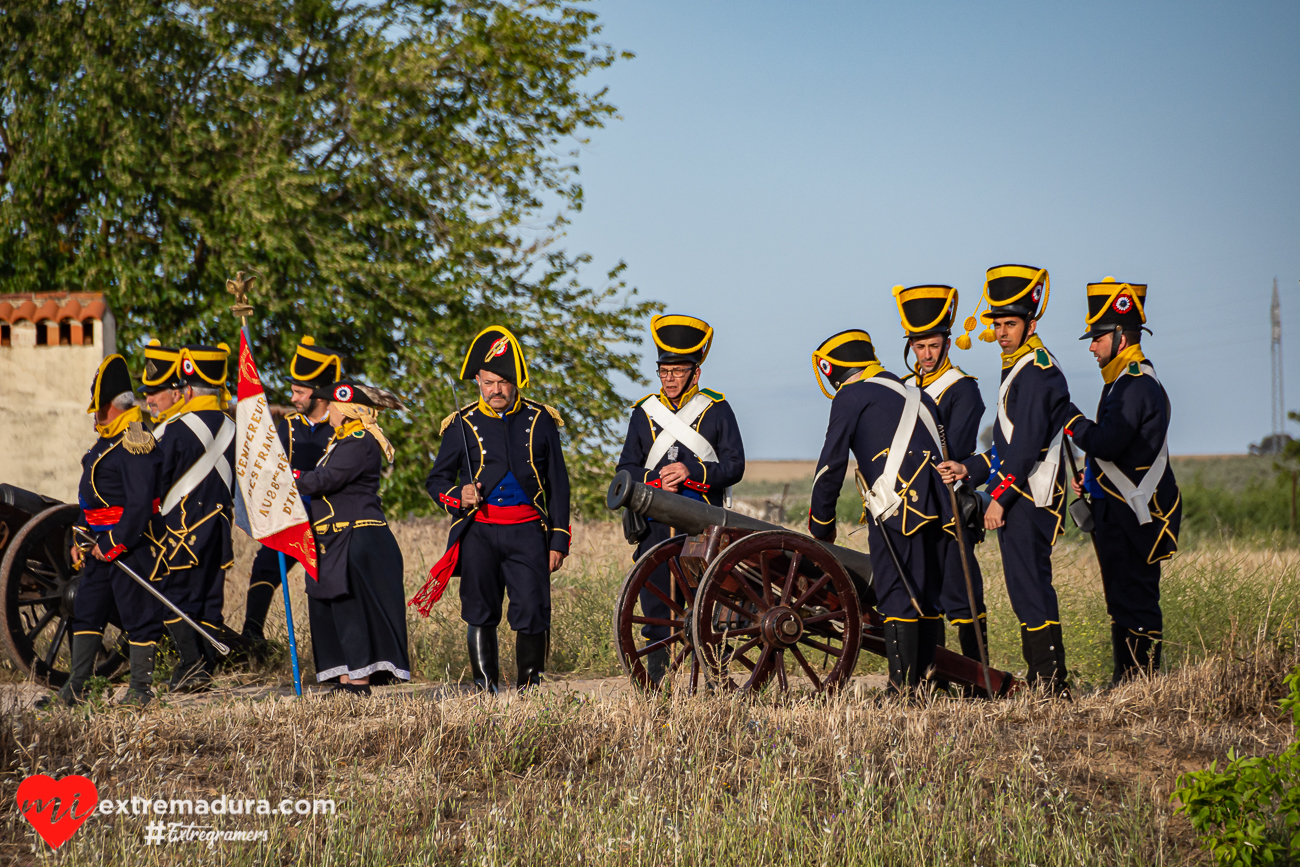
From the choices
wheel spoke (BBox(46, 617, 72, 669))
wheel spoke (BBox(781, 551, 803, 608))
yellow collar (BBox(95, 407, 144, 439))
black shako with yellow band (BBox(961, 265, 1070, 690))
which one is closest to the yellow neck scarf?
yellow collar (BBox(95, 407, 144, 439))

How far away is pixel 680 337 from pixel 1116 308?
229 centimetres

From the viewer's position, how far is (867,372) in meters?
5.59

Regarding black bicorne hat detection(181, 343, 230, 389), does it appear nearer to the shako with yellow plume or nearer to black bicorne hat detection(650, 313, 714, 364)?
black bicorne hat detection(650, 313, 714, 364)

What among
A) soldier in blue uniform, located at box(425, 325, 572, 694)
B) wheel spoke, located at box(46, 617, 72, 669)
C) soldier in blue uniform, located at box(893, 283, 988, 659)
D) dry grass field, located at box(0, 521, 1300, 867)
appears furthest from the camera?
wheel spoke, located at box(46, 617, 72, 669)

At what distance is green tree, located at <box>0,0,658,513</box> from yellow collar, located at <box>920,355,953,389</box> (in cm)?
933

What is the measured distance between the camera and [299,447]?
6.41 meters

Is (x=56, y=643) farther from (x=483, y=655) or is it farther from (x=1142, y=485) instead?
(x=1142, y=485)

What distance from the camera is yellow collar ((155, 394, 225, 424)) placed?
6.41 meters

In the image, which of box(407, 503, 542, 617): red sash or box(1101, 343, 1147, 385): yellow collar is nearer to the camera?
box(1101, 343, 1147, 385): yellow collar

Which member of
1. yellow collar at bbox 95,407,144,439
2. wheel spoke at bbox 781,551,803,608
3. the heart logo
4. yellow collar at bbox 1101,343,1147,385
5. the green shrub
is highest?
yellow collar at bbox 1101,343,1147,385

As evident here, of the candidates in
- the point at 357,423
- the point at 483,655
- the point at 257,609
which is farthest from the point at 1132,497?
the point at 257,609

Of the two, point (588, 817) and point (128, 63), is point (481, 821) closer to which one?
point (588, 817)

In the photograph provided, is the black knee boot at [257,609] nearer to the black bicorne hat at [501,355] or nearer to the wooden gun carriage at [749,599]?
the black bicorne hat at [501,355]

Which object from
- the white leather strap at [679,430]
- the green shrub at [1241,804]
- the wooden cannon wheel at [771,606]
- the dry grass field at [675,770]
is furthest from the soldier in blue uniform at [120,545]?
the green shrub at [1241,804]
